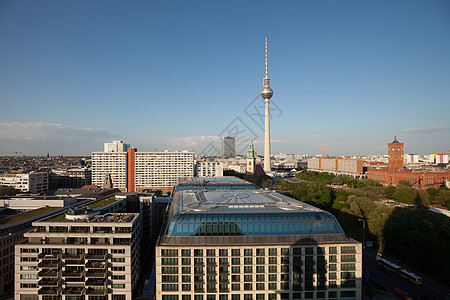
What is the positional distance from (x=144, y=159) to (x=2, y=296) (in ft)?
336

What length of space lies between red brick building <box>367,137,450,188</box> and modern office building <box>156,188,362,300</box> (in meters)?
120

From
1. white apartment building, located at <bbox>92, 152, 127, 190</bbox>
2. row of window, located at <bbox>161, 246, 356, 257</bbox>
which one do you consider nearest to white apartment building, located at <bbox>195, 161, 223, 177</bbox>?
white apartment building, located at <bbox>92, 152, 127, 190</bbox>

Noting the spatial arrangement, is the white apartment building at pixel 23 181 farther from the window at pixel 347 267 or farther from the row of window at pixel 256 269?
the window at pixel 347 267

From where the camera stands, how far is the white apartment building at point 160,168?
141 metres

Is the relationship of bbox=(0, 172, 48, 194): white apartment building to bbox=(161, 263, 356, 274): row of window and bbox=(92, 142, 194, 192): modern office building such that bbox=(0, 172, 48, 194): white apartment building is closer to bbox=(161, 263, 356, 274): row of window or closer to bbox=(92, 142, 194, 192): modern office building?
bbox=(92, 142, 194, 192): modern office building

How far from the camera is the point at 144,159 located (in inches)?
5561

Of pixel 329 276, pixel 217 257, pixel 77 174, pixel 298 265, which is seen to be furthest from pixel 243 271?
pixel 77 174

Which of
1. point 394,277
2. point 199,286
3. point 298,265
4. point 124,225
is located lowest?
point 394,277

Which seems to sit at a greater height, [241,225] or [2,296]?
[241,225]

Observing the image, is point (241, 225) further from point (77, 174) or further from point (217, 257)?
point (77, 174)

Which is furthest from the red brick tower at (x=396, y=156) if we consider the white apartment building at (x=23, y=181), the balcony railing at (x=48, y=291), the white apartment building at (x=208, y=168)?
the white apartment building at (x=23, y=181)

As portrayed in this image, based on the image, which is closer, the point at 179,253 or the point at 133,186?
the point at 179,253

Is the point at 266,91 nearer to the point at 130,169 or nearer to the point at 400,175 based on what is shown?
the point at 400,175

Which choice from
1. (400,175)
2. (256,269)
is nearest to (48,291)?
(256,269)
